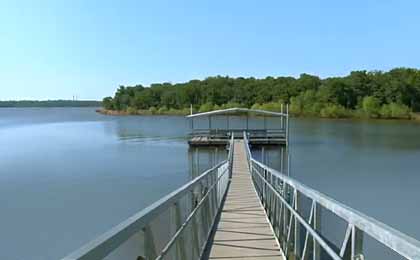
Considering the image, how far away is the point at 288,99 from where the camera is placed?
3900 inches

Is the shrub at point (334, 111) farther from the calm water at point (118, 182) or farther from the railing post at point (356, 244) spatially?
the railing post at point (356, 244)

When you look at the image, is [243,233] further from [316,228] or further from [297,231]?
[316,228]

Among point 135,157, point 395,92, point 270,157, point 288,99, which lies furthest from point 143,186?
point 288,99

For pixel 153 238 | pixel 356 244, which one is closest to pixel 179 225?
pixel 153 238

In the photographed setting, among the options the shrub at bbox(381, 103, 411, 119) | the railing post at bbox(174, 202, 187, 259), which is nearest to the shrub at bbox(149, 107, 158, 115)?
the shrub at bbox(381, 103, 411, 119)

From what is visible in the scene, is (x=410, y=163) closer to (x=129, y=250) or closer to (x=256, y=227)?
(x=256, y=227)

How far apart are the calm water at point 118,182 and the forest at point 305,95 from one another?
160 feet

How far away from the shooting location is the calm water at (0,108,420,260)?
13875mm

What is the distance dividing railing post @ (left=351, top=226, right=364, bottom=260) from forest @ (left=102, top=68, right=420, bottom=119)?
86855 mm

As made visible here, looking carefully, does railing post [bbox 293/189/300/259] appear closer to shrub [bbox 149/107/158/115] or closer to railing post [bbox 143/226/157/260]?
railing post [bbox 143/226/157/260]

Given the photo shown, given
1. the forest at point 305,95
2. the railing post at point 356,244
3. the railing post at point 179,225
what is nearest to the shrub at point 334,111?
the forest at point 305,95

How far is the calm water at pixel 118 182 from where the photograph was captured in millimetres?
13875

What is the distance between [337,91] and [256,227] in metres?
87.3

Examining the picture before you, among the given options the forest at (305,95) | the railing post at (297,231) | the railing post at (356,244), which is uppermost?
the forest at (305,95)
